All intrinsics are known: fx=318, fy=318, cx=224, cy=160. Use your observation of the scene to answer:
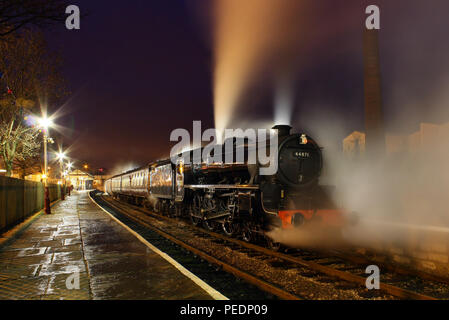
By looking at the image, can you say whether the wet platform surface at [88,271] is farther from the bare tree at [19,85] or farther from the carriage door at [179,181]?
the bare tree at [19,85]

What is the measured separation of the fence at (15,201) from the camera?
10195 mm

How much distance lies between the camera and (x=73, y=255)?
7.39 metres

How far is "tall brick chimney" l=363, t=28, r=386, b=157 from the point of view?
64.7 ft

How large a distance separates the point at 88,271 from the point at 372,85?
780 inches

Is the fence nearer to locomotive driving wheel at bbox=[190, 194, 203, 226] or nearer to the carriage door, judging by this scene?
the carriage door

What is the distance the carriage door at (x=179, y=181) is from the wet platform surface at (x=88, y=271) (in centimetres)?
350

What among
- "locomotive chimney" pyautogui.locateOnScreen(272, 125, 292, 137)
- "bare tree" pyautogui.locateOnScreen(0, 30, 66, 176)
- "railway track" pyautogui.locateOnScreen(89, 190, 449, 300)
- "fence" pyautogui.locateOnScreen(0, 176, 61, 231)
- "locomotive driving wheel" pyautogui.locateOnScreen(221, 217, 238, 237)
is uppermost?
"bare tree" pyautogui.locateOnScreen(0, 30, 66, 176)

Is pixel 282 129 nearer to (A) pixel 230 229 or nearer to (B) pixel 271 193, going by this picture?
→ (B) pixel 271 193

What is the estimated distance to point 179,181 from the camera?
1315 centimetres

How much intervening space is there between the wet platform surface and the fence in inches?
54.2

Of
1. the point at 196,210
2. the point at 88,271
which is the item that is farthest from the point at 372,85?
the point at 88,271

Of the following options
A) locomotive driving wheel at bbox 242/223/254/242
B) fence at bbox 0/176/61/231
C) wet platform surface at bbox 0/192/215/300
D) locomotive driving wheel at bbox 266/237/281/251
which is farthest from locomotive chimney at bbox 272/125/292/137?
fence at bbox 0/176/61/231

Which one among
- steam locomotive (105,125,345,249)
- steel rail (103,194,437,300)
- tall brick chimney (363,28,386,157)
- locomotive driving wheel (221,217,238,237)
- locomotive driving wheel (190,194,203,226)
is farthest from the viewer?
tall brick chimney (363,28,386,157)

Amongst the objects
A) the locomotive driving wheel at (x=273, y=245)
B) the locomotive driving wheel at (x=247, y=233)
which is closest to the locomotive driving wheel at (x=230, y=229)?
the locomotive driving wheel at (x=247, y=233)
